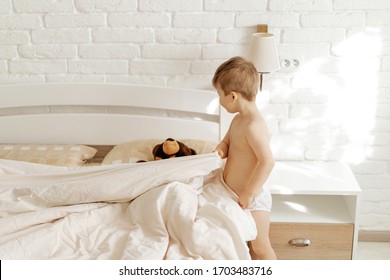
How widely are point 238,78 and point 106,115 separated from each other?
2.88ft

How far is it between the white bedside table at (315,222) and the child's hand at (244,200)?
0.38 m

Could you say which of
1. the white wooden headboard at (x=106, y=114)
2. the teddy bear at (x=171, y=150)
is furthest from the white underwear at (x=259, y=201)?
the white wooden headboard at (x=106, y=114)

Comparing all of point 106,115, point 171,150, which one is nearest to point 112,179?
point 171,150

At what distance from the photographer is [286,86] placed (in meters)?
2.84

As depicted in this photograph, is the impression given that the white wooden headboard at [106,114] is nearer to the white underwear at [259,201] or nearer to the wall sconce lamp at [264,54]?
the wall sconce lamp at [264,54]

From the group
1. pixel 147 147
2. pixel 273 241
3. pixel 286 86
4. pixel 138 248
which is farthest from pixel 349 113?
pixel 138 248

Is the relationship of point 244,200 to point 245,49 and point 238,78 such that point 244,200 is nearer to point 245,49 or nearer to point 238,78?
point 238,78

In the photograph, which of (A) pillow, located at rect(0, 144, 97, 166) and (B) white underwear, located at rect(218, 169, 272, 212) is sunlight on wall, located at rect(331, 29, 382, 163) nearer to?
(B) white underwear, located at rect(218, 169, 272, 212)

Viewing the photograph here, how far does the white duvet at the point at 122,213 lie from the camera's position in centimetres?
188

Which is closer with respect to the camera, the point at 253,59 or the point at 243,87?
the point at 243,87

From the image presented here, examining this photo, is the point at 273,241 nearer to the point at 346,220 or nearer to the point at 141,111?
the point at 346,220

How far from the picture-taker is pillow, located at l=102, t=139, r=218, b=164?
102 inches

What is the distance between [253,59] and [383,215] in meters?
1.08

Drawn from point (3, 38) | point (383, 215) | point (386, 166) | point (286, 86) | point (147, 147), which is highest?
point (3, 38)
